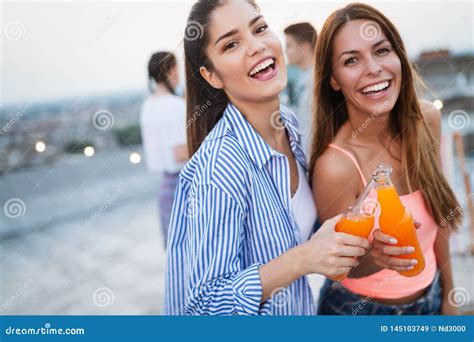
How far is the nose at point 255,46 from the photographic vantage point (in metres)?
1.59

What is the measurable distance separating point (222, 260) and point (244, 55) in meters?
0.61

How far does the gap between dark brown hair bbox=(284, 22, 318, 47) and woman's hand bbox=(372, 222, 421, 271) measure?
69 cm

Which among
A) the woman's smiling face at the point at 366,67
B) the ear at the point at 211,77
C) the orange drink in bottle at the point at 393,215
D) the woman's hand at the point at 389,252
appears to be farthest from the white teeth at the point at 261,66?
the woman's hand at the point at 389,252

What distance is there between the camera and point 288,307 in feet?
5.77

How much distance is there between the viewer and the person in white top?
2000 millimetres
